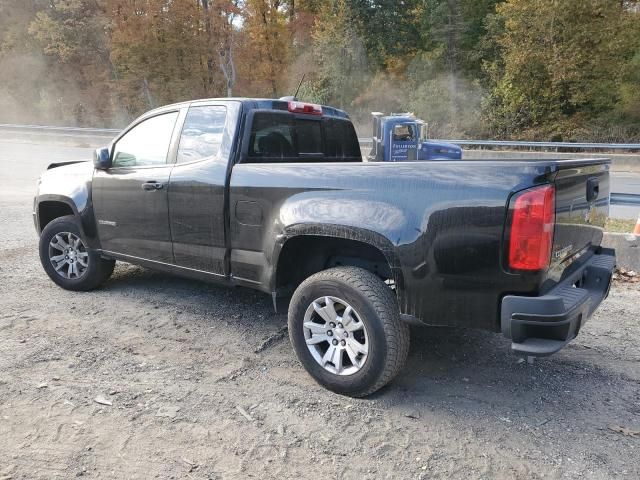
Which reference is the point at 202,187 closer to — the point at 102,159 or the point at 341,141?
the point at 102,159

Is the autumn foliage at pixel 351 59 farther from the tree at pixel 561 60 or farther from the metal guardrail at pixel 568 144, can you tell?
the metal guardrail at pixel 568 144

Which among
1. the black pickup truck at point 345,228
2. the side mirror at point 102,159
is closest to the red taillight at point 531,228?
the black pickup truck at point 345,228

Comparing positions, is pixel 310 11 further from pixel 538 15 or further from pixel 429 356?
pixel 429 356

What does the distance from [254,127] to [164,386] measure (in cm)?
200

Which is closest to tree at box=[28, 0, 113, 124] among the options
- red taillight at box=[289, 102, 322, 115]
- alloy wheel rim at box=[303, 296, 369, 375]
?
red taillight at box=[289, 102, 322, 115]

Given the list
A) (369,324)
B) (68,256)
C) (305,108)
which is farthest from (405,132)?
(369,324)

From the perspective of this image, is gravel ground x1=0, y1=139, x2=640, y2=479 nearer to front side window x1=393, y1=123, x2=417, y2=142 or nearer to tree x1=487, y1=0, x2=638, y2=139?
front side window x1=393, y1=123, x2=417, y2=142

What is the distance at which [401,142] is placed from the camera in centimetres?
1203

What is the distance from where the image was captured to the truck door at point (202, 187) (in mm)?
3979

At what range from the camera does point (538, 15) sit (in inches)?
864

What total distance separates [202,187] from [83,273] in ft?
6.56

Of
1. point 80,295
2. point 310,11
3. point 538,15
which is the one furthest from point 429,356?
point 310,11

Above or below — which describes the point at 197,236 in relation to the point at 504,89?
below

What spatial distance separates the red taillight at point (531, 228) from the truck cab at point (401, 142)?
9.28m
